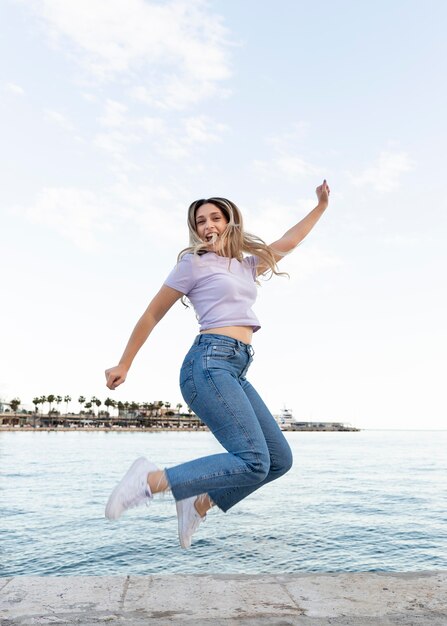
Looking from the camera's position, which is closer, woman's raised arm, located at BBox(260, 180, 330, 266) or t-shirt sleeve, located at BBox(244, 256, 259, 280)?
t-shirt sleeve, located at BBox(244, 256, 259, 280)

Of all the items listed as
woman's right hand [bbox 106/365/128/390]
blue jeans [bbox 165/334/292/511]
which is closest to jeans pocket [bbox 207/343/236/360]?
blue jeans [bbox 165/334/292/511]

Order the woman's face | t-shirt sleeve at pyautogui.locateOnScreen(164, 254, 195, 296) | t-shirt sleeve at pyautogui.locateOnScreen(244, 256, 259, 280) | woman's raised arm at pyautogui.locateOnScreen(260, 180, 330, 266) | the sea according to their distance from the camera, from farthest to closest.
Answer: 1. the sea
2. woman's raised arm at pyautogui.locateOnScreen(260, 180, 330, 266)
3. t-shirt sleeve at pyautogui.locateOnScreen(244, 256, 259, 280)
4. the woman's face
5. t-shirt sleeve at pyautogui.locateOnScreen(164, 254, 195, 296)

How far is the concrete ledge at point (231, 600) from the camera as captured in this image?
3865mm

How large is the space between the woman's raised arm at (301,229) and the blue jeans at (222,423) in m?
0.99

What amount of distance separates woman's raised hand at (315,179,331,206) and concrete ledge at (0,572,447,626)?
309 cm

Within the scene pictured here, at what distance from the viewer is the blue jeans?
12.2ft

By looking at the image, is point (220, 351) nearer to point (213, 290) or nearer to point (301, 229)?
point (213, 290)

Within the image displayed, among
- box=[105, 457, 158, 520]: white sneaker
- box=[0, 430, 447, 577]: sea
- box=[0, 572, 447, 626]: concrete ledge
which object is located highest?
box=[105, 457, 158, 520]: white sneaker

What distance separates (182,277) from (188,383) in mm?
739

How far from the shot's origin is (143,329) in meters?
4.03

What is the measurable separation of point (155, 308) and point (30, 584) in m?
2.50

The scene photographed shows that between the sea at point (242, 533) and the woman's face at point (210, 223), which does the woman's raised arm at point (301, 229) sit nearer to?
the woman's face at point (210, 223)

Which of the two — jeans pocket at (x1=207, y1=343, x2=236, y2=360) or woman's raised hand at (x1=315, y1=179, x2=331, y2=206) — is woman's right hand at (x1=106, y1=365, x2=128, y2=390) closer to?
jeans pocket at (x1=207, y1=343, x2=236, y2=360)

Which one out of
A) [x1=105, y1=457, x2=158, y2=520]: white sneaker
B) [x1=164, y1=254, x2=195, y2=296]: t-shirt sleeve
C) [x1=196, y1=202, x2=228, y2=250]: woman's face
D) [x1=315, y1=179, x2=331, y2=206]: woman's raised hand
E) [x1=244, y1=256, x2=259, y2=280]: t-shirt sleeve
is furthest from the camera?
[x1=315, y1=179, x2=331, y2=206]: woman's raised hand
